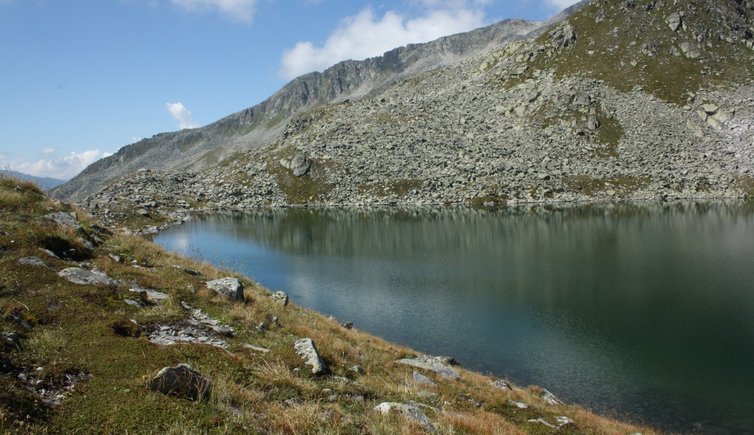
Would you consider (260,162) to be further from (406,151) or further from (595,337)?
(595,337)

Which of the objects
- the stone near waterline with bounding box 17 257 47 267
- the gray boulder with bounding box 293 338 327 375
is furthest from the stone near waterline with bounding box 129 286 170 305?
the gray boulder with bounding box 293 338 327 375

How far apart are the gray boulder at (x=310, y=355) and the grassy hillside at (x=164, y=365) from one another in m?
0.30

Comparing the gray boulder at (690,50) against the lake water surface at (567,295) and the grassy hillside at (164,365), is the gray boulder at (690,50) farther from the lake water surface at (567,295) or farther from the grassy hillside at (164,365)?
the grassy hillside at (164,365)

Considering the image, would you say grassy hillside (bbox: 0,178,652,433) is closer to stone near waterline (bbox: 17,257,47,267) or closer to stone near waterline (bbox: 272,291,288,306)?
stone near waterline (bbox: 17,257,47,267)

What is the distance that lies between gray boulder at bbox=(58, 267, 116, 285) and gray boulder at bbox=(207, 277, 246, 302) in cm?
428

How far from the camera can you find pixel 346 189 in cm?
14375

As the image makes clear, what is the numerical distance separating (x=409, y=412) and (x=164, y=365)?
5910 mm

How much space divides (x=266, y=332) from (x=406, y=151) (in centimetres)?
13320

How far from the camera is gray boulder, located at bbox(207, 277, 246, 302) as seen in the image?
20.3m

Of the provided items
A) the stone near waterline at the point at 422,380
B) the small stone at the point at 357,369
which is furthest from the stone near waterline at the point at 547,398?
the small stone at the point at 357,369

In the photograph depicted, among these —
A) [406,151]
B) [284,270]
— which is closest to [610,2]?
[406,151]

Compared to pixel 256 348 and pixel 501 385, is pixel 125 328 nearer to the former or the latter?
pixel 256 348

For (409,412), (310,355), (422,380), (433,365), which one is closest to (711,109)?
(433,365)

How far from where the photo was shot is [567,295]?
42.6 meters
